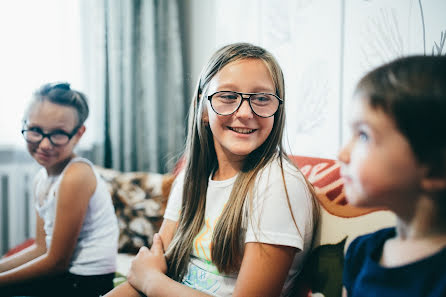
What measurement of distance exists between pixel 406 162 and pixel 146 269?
29.2 inches

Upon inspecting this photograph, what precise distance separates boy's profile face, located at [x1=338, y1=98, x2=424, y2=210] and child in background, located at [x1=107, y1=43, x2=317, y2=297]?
1.04ft

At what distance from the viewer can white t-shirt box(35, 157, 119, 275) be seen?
117cm

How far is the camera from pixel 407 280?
1.51 feet

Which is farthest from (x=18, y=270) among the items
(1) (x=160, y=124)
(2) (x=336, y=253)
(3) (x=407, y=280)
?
(1) (x=160, y=124)

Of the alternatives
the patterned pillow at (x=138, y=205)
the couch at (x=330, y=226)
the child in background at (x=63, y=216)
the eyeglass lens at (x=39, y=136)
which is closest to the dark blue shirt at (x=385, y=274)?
the couch at (x=330, y=226)

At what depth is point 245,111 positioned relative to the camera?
0.85 meters

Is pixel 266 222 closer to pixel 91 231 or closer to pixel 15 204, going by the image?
pixel 91 231

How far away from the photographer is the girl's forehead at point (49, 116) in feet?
3.72

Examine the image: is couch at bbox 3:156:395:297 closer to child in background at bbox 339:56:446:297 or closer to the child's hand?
child in background at bbox 339:56:446:297

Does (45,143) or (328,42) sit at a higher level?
(328,42)

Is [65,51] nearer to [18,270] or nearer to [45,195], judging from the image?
[45,195]

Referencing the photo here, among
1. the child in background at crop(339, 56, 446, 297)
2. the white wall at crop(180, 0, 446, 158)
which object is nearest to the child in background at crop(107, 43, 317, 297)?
the white wall at crop(180, 0, 446, 158)

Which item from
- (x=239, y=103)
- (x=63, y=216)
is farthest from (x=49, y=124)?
(x=239, y=103)

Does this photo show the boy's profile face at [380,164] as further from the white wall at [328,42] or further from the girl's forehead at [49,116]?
the girl's forehead at [49,116]
